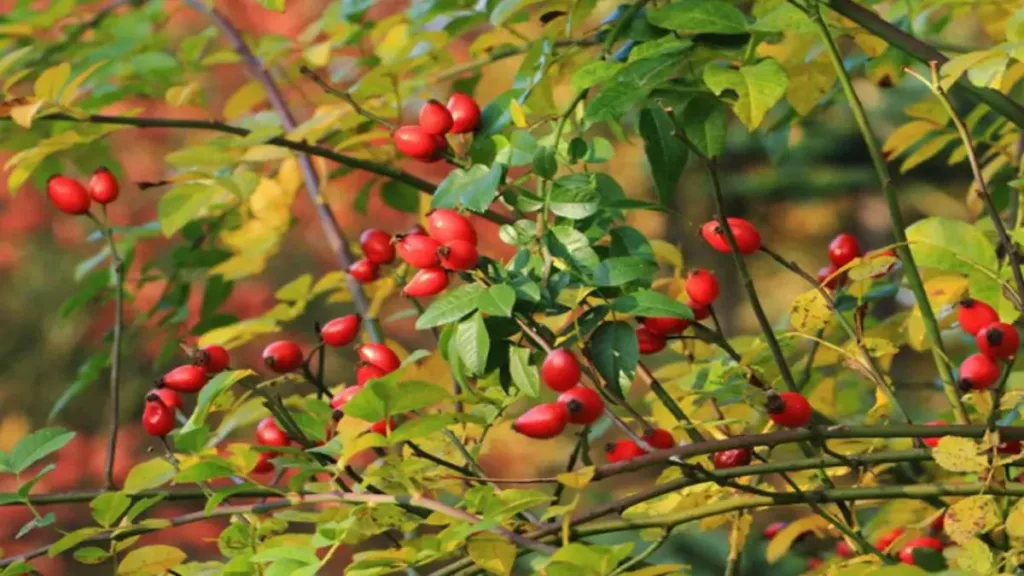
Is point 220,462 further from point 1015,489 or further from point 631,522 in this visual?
point 1015,489

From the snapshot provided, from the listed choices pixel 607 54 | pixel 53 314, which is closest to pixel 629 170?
pixel 53 314

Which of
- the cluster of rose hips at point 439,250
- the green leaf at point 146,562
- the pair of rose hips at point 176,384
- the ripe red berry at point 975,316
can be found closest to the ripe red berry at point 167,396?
the pair of rose hips at point 176,384

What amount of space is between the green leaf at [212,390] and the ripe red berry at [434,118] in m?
0.19

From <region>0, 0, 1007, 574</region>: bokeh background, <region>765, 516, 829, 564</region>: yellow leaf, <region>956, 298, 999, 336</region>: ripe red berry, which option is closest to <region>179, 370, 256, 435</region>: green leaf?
<region>956, 298, 999, 336</region>: ripe red berry

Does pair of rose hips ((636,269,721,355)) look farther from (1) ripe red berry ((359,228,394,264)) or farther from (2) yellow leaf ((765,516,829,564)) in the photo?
(2) yellow leaf ((765,516,829,564))

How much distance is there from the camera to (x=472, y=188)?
2.45ft

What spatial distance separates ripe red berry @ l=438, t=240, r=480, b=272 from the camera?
73 cm

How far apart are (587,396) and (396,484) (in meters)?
0.14

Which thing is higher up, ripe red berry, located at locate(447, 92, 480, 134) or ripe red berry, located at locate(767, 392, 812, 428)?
ripe red berry, located at locate(447, 92, 480, 134)

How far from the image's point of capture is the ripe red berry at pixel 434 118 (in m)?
0.82

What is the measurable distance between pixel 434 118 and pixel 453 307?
16 centimetres

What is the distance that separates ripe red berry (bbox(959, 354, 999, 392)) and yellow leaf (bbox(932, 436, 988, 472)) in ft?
0.23

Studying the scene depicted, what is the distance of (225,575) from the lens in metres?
0.71

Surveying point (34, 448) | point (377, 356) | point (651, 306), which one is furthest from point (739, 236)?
point (34, 448)
